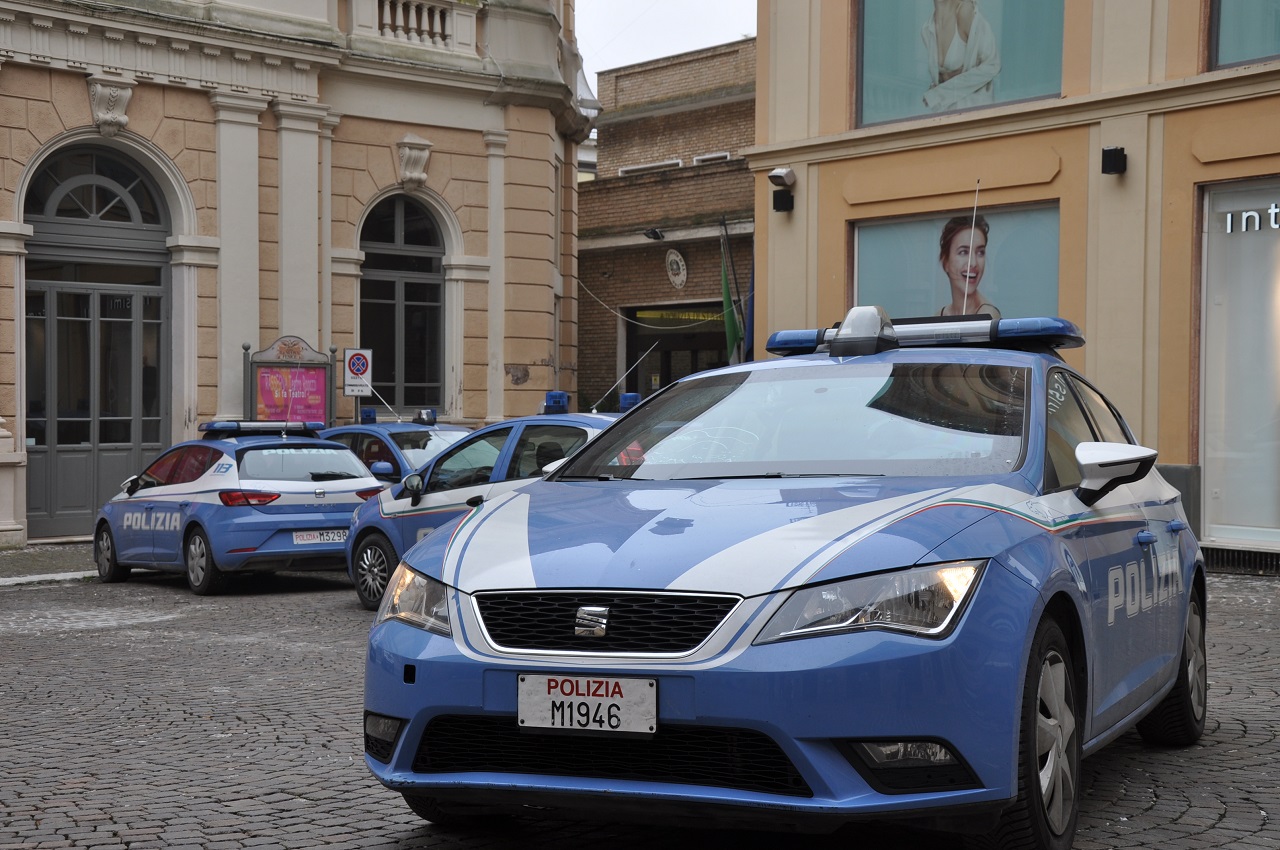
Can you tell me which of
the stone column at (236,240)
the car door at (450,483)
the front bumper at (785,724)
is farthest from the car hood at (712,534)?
the stone column at (236,240)

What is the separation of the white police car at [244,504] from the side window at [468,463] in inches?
83.9

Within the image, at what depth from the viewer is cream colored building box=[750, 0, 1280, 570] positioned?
13742 mm

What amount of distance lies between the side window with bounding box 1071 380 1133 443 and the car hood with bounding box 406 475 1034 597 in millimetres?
1432

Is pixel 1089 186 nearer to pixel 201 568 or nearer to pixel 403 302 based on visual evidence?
pixel 201 568

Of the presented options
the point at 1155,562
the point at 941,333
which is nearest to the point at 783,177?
the point at 941,333

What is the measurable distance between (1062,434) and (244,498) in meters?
9.54

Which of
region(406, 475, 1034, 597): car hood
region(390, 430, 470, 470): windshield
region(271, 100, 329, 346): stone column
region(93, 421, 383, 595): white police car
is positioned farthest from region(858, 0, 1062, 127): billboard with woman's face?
region(406, 475, 1034, 597): car hood

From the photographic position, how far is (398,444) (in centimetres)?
1516

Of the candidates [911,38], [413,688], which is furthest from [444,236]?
[413,688]

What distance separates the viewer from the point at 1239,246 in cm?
1383

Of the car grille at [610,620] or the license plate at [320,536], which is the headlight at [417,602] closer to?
the car grille at [610,620]

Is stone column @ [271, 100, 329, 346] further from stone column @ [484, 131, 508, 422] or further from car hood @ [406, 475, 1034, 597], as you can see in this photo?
car hood @ [406, 475, 1034, 597]

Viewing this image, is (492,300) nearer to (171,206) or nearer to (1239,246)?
(171,206)

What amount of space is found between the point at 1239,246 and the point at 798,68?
18.1ft
